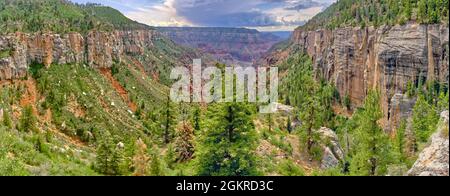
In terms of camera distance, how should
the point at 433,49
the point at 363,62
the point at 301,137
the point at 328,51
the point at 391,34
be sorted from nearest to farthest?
the point at 301,137, the point at 433,49, the point at 391,34, the point at 363,62, the point at 328,51

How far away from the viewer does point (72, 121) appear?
5506cm

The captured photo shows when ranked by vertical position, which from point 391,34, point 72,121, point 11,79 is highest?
point 391,34

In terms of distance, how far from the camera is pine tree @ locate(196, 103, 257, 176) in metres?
20.0

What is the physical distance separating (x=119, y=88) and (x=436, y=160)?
71197mm

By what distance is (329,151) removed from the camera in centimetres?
3412

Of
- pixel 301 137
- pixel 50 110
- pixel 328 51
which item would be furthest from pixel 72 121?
pixel 328 51

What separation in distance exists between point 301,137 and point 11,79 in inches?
1553

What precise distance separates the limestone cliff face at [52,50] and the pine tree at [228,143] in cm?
4255

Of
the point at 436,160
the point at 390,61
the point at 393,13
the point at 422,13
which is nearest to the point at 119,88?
the point at 390,61

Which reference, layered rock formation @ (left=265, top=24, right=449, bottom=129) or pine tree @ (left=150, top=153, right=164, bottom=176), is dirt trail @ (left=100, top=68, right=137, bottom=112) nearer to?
layered rock formation @ (left=265, top=24, right=449, bottom=129)

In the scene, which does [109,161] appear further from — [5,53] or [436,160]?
[5,53]

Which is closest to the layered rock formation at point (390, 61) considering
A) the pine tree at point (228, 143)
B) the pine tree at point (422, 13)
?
the pine tree at point (422, 13)
